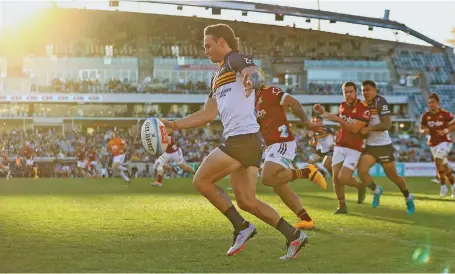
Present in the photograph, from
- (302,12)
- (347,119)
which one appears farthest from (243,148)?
(302,12)

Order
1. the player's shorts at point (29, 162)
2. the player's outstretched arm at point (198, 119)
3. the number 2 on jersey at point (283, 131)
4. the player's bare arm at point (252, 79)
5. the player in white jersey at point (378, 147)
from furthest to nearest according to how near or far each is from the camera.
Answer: the player's shorts at point (29, 162) < the player in white jersey at point (378, 147) < the number 2 on jersey at point (283, 131) < the player's outstretched arm at point (198, 119) < the player's bare arm at point (252, 79)

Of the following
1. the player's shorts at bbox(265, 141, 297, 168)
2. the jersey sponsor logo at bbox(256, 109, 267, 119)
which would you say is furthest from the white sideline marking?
the jersey sponsor logo at bbox(256, 109, 267, 119)

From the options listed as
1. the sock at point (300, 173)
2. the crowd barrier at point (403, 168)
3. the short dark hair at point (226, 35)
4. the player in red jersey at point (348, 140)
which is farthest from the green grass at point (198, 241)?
the crowd barrier at point (403, 168)

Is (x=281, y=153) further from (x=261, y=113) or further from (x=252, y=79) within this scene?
(x=252, y=79)

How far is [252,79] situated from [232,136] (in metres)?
0.96

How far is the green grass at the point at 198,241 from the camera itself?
7.52 m

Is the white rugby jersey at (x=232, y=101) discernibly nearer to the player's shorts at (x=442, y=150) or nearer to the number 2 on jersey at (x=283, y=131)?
the number 2 on jersey at (x=283, y=131)

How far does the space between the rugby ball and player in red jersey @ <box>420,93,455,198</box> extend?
12158 millimetres

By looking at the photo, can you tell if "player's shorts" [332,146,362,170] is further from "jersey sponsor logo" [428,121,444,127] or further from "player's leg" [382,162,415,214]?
"jersey sponsor logo" [428,121,444,127]

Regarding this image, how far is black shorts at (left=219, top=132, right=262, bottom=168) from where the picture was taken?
7.93m

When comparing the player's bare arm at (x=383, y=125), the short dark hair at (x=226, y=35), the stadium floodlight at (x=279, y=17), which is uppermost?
the stadium floodlight at (x=279, y=17)

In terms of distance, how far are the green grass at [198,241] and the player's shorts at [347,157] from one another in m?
0.92

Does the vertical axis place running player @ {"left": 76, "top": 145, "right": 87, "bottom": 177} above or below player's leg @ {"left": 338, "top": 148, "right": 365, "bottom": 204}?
below

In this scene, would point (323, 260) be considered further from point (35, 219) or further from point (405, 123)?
point (405, 123)
